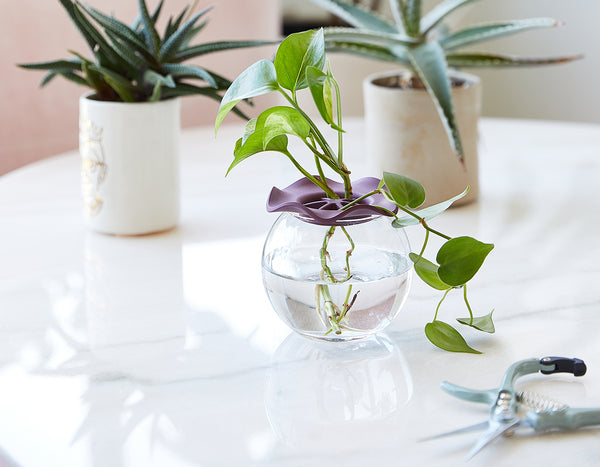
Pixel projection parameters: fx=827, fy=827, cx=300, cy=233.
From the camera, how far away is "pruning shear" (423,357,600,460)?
50cm

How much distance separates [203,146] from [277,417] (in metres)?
0.77

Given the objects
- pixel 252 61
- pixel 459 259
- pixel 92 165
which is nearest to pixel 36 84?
pixel 252 61

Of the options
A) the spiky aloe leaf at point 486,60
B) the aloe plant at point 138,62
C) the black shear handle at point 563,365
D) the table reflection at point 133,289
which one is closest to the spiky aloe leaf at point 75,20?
the aloe plant at point 138,62

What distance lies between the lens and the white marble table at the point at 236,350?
504 millimetres

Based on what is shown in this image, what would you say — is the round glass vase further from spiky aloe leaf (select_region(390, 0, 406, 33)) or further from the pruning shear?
spiky aloe leaf (select_region(390, 0, 406, 33))

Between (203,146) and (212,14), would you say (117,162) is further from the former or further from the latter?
(212,14)

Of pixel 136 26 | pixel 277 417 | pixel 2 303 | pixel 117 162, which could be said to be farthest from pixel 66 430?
pixel 136 26

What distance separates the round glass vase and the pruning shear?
8 cm

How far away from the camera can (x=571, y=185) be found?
1.07 m

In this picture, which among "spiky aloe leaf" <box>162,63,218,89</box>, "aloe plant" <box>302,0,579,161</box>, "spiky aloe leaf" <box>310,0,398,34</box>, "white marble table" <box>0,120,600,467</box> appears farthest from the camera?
"spiky aloe leaf" <box>310,0,398,34</box>

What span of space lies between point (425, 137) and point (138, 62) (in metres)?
0.34

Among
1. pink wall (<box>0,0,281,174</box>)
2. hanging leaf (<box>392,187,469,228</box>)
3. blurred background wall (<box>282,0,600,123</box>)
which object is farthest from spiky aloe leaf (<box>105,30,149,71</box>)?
blurred background wall (<box>282,0,600,123</box>)

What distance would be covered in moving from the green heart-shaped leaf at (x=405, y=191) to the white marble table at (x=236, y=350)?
128 mm

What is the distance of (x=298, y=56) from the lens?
557 mm
